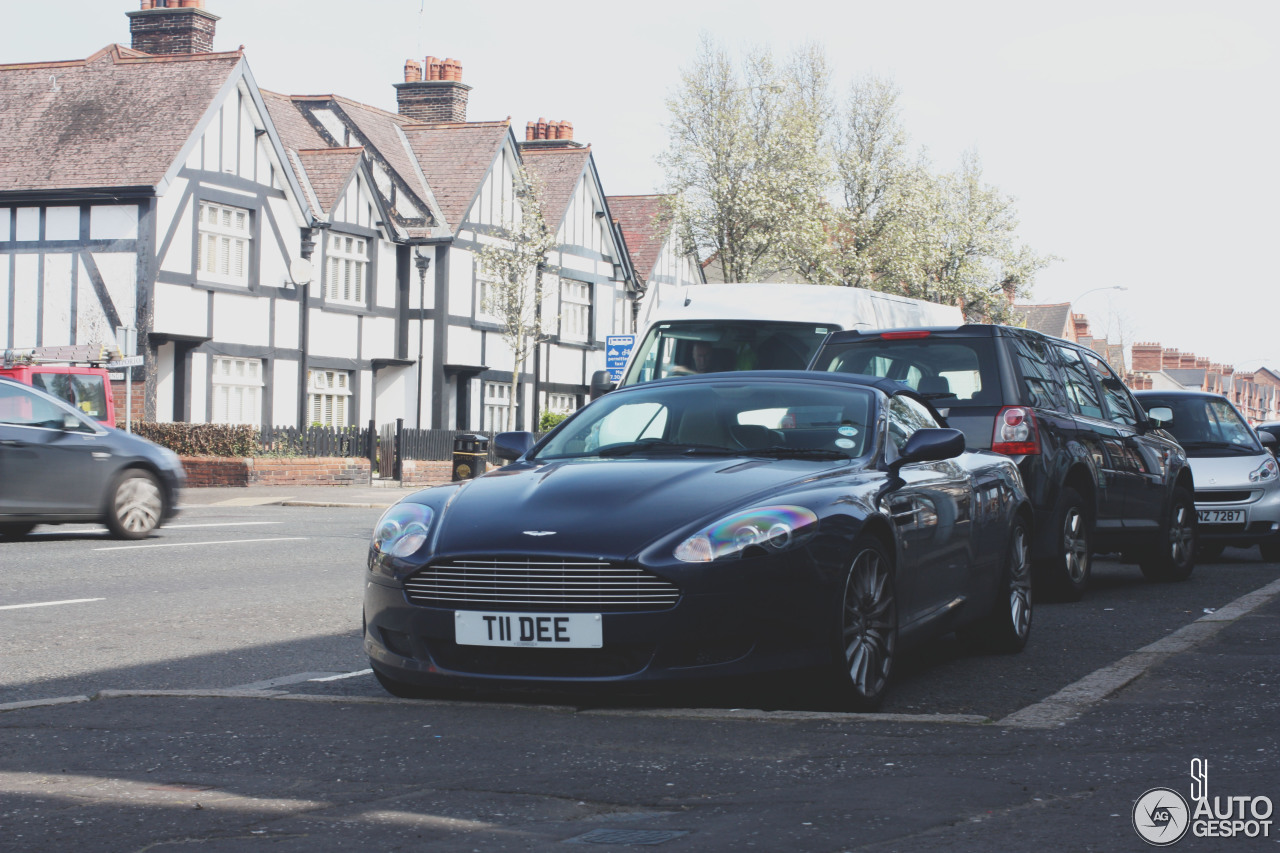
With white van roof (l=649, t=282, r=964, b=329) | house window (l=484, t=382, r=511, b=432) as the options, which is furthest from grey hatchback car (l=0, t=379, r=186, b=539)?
house window (l=484, t=382, r=511, b=432)

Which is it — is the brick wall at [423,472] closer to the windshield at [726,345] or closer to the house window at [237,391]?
the house window at [237,391]

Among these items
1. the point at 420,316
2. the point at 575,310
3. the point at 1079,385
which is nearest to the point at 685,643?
the point at 1079,385

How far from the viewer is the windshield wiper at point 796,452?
6.65m

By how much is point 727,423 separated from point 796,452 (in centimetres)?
42

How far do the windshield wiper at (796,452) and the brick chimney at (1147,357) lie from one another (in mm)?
123770

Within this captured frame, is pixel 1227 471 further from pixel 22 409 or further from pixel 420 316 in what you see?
pixel 420 316

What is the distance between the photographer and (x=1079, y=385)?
10992 millimetres

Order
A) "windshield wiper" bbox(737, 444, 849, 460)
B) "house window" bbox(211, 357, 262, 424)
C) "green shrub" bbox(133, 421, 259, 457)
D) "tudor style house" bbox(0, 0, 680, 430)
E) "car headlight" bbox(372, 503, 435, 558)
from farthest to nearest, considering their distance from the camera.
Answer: "house window" bbox(211, 357, 262, 424) < "tudor style house" bbox(0, 0, 680, 430) < "green shrub" bbox(133, 421, 259, 457) < "windshield wiper" bbox(737, 444, 849, 460) < "car headlight" bbox(372, 503, 435, 558)

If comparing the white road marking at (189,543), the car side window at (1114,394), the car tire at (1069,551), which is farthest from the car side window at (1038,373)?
the white road marking at (189,543)

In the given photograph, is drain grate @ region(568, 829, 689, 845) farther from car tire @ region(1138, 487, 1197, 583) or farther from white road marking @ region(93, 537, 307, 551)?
white road marking @ region(93, 537, 307, 551)

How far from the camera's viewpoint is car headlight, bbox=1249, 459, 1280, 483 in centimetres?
1487

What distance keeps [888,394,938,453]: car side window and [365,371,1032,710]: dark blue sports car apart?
0.04m

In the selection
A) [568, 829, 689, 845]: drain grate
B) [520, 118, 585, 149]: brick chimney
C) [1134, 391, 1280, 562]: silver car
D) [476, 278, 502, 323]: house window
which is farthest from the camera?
[520, 118, 585, 149]: brick chimney

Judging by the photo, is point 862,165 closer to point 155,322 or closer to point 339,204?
point 339,204
